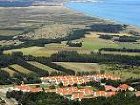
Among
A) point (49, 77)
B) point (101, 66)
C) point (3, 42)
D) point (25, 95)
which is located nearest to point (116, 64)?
point (101, 66)

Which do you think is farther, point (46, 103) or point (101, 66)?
point (101, 66)

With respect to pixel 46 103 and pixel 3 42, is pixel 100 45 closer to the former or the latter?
pixel 3 42

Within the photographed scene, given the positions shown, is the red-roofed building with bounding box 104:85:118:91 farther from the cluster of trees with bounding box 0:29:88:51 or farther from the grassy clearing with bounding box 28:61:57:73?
the cluster of trees with bounding box 0:29:88:51

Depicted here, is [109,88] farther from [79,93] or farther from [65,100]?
[65,100]

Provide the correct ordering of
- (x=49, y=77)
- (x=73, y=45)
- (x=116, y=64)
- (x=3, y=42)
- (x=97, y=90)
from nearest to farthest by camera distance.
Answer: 1. (x=97, y=90)
2. (x=49, y=77)
3. (x=116, y=64)
4. (x=73, y=45)
5. (x=3, y=42)

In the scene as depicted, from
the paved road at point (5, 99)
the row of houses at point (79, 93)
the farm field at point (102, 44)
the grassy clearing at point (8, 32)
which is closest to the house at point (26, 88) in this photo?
the paved road at point (5, 99)

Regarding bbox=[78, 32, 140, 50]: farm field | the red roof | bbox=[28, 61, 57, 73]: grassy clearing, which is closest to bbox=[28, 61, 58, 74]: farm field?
bbox=[28, 61, 57, 73]: grassy clearing

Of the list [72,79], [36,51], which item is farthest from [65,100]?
[36,51]
